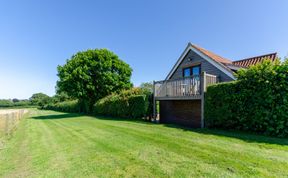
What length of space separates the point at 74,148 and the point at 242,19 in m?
14.0

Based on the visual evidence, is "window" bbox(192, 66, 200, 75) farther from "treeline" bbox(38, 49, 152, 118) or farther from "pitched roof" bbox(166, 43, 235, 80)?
"treeline" bbox(38, 49, 152, 118)

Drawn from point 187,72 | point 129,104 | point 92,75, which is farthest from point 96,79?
point 187,72

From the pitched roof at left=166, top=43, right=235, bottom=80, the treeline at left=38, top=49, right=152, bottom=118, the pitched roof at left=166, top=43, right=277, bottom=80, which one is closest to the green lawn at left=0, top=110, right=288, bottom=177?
the pitched roof at left=166, top=43, right=235, bottom=80

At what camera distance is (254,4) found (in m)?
10.1

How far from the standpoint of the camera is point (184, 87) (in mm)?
9406

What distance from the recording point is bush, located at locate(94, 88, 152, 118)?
12.0 meters

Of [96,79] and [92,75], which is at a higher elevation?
[92,75]

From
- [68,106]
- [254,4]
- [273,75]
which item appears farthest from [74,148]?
[68,106]

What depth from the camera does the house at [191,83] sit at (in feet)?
28.8

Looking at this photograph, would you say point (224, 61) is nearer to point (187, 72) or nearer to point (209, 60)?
point (209, 60)

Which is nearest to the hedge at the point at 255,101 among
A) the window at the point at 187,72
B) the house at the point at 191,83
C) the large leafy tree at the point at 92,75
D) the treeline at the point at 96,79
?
the house at the point at 191,83

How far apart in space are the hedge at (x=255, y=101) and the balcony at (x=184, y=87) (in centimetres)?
83

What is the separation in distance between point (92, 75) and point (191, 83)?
14380 mm

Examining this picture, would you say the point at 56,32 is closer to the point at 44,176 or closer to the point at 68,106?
the point at 44,176
